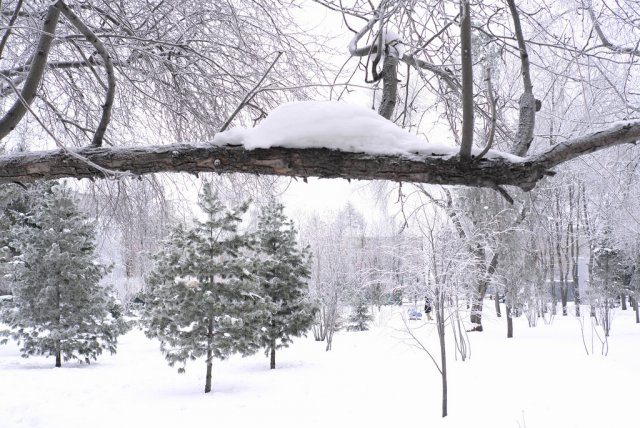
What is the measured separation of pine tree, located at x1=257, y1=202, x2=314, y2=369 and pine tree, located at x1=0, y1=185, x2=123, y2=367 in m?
4.63

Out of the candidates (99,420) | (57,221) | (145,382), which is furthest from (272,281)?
(99,420)

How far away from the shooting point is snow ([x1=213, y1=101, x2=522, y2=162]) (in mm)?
1769

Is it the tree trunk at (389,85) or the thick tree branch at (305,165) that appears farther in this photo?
the tree trunk at (389,85)

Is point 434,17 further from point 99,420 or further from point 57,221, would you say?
point 57,221

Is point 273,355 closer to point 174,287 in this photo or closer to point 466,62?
point 174,287

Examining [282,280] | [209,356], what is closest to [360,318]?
[282,280]

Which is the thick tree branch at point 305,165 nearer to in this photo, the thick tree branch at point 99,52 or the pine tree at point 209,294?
the thick tree branch at point 99,52

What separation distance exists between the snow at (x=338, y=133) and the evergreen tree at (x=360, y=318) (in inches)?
949

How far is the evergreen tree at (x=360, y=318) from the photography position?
25.6m

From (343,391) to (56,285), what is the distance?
870 cm

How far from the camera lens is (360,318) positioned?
84.3 ft

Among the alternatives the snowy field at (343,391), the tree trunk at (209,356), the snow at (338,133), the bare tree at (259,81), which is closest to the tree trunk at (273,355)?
the snowy field at (343,391)

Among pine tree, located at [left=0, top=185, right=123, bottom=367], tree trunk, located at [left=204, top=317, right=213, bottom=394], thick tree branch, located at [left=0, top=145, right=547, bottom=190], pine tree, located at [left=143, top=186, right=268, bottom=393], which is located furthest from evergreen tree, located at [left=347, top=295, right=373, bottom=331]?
thick tree branch, located at [left=0, top=145, right=547, bottom=190]

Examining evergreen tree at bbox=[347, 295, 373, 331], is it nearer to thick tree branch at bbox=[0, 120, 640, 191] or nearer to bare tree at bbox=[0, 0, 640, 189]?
bare tree at bbox=[0, 0, 640, 189]
